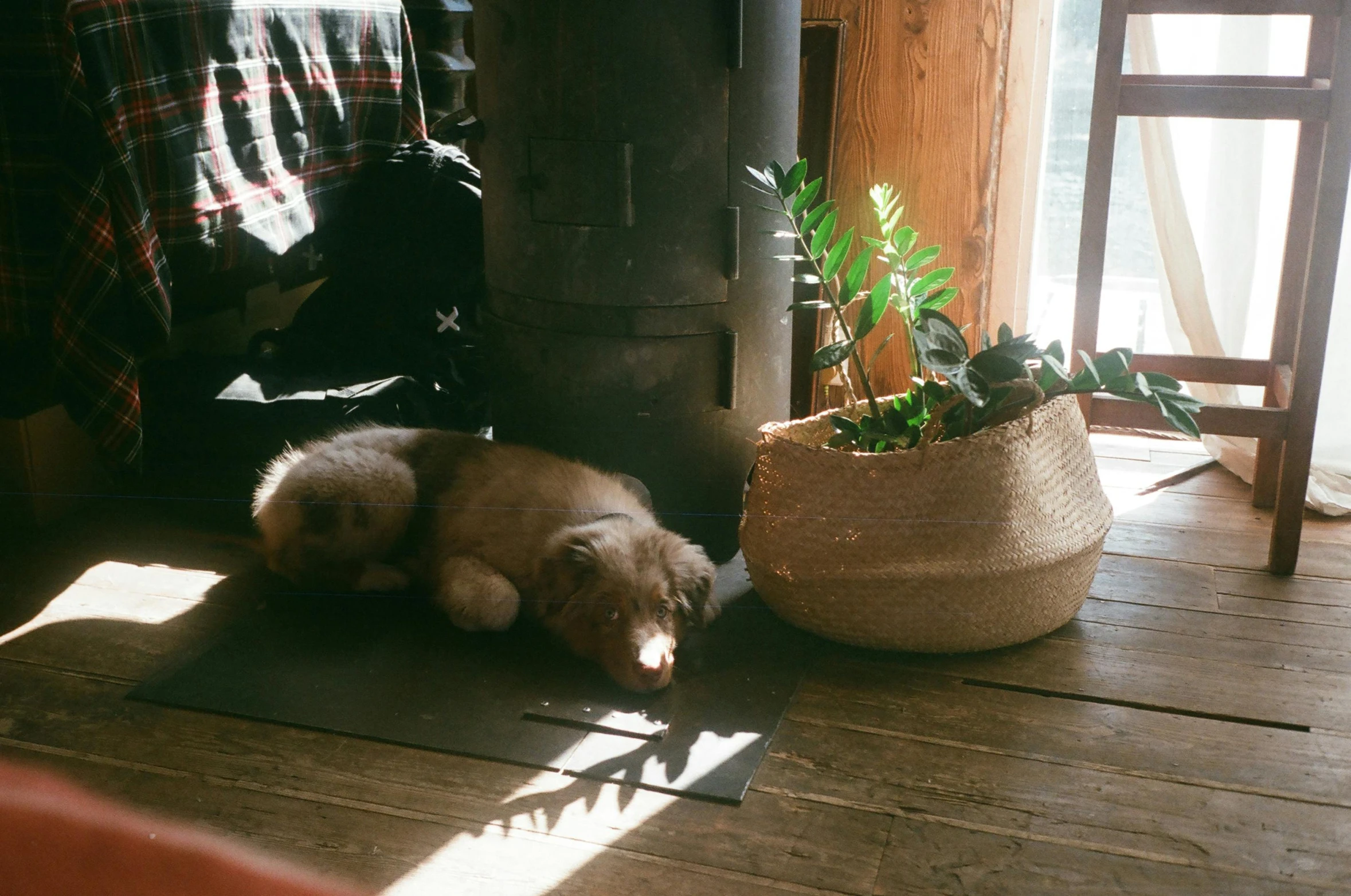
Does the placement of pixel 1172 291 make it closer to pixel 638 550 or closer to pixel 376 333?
pixel 638 550

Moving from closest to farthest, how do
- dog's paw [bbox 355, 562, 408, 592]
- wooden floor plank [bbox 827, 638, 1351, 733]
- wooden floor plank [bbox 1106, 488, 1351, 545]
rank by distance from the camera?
wooden floor plank [bbox 827, 638, 1351, 733] → dog's paw [bbox 355, 562, 408, 592] → wooden floor plank [bbox 1106, 488, 1351, 545]

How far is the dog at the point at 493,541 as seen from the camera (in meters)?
2.00

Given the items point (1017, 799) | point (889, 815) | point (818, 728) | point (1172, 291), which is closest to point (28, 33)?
point (818, 728)

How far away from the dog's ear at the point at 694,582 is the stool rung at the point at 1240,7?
1402mm

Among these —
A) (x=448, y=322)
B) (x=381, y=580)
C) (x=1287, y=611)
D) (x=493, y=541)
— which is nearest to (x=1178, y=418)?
(x=1287, y=611)

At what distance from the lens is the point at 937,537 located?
→ 78.3 inches

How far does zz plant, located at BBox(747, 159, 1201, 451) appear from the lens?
2041 millimetres

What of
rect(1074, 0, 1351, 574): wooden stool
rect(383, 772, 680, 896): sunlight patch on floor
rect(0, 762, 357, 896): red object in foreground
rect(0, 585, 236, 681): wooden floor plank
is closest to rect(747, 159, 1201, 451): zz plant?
rect(1074, 0, 1351, 574): wooden stool

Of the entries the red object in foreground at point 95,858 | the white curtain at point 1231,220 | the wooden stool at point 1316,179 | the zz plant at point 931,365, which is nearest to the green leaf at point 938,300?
the zz plant at point 931,365

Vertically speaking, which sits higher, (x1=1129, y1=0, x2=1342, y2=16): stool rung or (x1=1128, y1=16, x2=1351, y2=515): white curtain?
(x1=1129, y1=0, x2=1342, y2=16): stool rung

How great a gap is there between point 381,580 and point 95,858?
2.02 m

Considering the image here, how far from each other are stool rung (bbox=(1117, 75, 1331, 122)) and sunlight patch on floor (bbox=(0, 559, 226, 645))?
84.7 inches

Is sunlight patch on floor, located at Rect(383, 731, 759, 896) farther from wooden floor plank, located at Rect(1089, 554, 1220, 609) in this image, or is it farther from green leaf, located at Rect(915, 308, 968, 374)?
wooden floor plank, located at Rect(1089, 554, 1220, 609)

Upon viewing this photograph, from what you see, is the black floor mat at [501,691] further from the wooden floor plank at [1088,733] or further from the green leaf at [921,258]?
the green leaf at [921,258]
